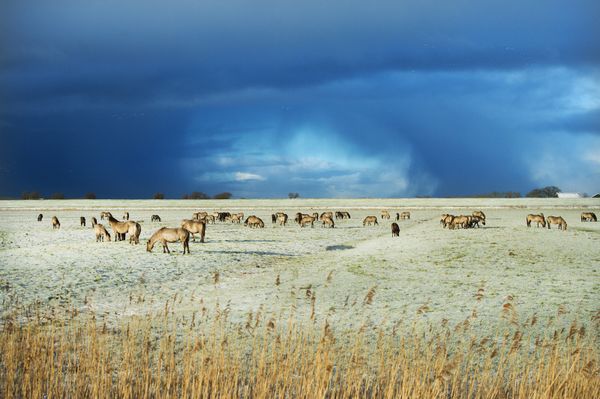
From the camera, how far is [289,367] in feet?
24.0

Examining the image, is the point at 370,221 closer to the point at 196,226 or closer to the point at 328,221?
the point at 328,221

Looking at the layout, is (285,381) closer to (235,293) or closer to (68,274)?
(235,293)

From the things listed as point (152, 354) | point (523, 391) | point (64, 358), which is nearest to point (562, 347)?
point (523, 391)

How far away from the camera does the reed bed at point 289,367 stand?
7.05 m

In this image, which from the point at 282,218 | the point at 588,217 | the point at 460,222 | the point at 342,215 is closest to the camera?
the point at 460,222

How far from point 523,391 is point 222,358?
166 inches

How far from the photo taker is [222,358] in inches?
→ 294

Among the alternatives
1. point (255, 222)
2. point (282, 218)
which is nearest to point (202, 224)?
point (255, 222)

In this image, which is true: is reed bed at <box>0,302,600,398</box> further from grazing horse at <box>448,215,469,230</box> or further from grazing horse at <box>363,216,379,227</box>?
grazing horse at <box>363,216,379,227</box>

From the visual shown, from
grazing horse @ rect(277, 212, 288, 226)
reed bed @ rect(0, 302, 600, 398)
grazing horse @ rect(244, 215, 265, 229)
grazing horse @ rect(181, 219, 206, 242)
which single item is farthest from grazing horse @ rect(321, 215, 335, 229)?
reed bed @ rect(0, 302, 600, 398)

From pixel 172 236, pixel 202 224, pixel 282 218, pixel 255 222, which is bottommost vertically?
pixel 172 236

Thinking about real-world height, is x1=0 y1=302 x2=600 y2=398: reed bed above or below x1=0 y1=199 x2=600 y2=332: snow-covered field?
below

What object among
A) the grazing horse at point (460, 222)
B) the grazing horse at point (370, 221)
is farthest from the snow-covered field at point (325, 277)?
the grazing horse at point (370, 221)

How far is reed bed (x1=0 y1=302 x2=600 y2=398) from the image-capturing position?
7.05 meters
